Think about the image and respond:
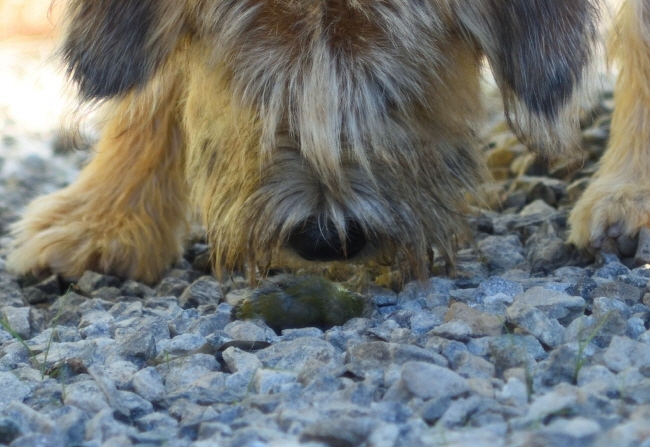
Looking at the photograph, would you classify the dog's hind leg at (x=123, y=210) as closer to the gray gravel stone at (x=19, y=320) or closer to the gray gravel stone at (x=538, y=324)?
the gray gravel stone at (x=19, y=320)

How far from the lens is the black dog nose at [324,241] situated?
241 centimetres

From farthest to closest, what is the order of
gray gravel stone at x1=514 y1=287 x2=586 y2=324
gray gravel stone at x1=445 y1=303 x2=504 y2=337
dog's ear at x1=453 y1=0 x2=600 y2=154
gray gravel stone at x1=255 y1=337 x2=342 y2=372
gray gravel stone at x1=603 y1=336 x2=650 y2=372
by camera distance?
1. dog's ear at x1=453 y1=0 x2=600 y2=154
2. gray gravel stone at x1=514 y1=287 x2=586 y2=324
3. gray gravel stone at x1=445 y1=303 x2=504 y2=337
4. gray gravel stone at x1=255 y1=337 x2=342 y2=372
5. gray gravel stone at x1=603 y1=336 x2=650 y2=372

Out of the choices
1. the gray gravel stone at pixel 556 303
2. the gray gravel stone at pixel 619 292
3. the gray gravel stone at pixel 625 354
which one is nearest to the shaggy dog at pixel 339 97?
the gray gravel stone at pixel 556 303

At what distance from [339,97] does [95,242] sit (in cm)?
138

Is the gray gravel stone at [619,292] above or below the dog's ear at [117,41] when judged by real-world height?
below

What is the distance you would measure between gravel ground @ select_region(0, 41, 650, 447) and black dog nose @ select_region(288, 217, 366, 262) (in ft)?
0.61

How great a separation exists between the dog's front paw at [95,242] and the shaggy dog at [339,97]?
0.60 metres

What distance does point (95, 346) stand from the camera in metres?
2.39

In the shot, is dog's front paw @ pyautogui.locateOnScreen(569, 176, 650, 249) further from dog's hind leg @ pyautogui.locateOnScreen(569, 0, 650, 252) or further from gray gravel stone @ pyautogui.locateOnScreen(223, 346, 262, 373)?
gray gravel stone @ pyautogui.locateOnScreen(223, 346, 262, 373)

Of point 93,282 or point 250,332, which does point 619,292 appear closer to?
point 250,332

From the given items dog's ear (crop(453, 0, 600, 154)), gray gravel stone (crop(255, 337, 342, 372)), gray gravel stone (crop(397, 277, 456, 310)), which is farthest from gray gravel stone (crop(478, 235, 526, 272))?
gray gravel stone (crop(255, 337, 342, 372))

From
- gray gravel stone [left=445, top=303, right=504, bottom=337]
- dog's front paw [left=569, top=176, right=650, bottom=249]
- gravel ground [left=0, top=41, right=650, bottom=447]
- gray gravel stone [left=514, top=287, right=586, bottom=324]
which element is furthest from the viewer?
dog's front paw [left=569, top=176, right=650, bottom=249]

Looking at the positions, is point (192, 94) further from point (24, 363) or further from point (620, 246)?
point (620, 246)

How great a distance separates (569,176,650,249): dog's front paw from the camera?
2.92 meters
